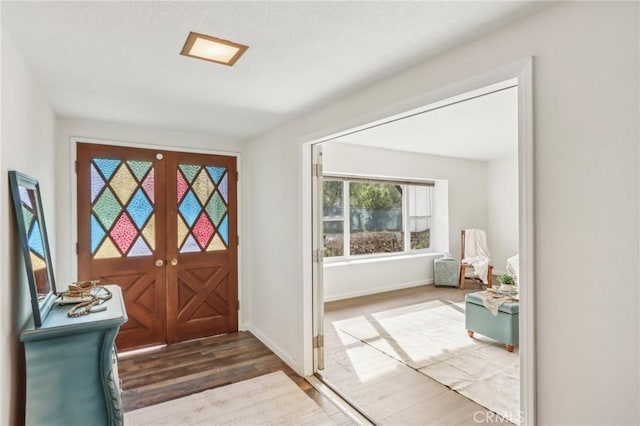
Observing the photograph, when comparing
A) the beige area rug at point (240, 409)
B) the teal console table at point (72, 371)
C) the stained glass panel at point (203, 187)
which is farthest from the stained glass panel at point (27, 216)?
the stained glass panel at point (203, 187)

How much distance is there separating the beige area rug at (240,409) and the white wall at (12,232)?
0.97 meters

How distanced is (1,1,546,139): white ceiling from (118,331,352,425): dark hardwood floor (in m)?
2.34

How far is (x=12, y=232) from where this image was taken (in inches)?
62.3

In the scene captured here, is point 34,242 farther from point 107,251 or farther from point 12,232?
point 107,251

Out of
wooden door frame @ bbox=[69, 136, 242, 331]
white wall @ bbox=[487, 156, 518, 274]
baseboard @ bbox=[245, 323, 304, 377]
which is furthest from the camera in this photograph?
white wall @ bbox=[487, 156, 518, 274]

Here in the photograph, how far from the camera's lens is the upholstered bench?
3385 millimetres

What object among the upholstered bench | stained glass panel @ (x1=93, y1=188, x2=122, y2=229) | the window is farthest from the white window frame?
stained glass panel @ (x1=93, y1=188, x2=122, y2=229)

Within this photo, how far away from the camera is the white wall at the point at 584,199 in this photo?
1159 mm

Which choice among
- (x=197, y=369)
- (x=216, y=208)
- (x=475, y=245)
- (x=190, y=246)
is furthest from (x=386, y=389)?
(x=475, y=245)

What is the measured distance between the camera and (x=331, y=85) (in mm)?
2309

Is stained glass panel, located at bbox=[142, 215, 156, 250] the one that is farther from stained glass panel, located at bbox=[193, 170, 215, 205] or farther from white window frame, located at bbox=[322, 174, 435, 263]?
white window frame, located at bbox=[322, 174, 435, 263]

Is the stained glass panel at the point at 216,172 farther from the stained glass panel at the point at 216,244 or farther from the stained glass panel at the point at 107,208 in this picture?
the stained glass panel at the point at 107,208

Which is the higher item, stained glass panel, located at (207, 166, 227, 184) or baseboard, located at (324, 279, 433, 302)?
stained glass panel, located at (207, 166, 227, 184)

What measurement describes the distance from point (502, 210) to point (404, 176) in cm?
244
